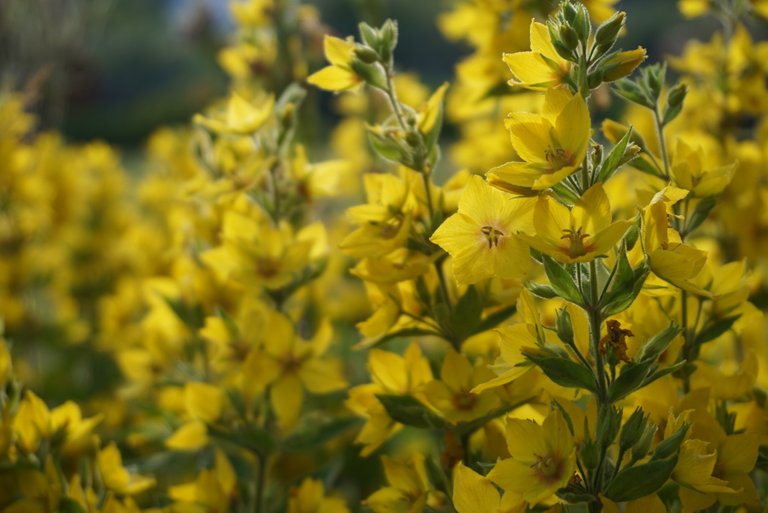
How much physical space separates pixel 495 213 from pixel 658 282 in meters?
0.16

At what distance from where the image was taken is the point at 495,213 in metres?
0.82

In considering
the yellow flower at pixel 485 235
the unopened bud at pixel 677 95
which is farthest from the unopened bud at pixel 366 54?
the unopened bud at pixel 677 95

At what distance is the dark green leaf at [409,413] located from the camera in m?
0.96

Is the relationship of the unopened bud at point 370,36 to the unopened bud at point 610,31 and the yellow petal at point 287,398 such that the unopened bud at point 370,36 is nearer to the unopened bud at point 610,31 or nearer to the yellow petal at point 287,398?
the unopened bud at point 610,31

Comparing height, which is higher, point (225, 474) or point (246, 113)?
point (246, 113)

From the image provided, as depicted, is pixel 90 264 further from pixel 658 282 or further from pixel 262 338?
pixel 658 282

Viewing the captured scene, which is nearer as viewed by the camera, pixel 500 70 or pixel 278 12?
pixel 500 70

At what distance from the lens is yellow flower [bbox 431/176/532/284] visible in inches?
30.6

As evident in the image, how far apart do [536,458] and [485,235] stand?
0.20m

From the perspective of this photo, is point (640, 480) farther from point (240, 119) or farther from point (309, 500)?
point (240, 119)

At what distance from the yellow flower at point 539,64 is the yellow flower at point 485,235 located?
0.35ft

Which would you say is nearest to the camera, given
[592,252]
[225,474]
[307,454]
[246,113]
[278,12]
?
[592,252]

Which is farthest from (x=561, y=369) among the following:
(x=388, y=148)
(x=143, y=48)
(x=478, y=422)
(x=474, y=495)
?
(x=143, y=48)

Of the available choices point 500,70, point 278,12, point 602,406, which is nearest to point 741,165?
point 500,70
